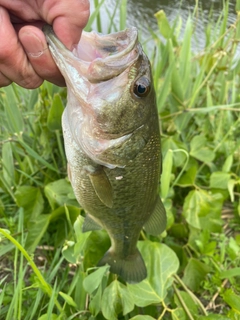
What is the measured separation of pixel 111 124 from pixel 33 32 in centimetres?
38

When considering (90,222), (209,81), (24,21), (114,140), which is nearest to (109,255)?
(90,222)

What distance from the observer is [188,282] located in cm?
174

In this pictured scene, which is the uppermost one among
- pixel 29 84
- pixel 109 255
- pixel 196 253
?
pixel 29 84

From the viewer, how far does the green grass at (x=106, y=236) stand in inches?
56.5

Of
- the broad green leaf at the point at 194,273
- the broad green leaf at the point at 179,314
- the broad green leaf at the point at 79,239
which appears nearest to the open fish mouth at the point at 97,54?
the broad green leaf at the point at 79,239

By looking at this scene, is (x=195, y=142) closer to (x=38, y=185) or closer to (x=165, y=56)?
(x=165, y=56)

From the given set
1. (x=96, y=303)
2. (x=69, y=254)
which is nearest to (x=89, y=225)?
(x=69, y=254)

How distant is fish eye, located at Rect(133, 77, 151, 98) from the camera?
117 cm

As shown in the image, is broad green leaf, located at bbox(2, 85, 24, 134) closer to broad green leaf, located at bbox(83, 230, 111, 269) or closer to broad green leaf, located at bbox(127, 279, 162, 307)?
broad green leaf, located at bbox(83, 230, 111, 269)

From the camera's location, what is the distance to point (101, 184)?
1.24 m

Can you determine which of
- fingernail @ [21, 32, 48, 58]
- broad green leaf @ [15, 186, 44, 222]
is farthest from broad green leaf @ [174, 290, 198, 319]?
fingernail @ [21, 32, 48, 58]

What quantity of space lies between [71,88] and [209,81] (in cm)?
157

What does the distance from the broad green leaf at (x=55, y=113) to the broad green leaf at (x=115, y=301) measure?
87 centimetres

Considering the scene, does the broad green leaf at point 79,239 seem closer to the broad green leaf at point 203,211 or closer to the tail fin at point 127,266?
the tail fin at point 127,266
